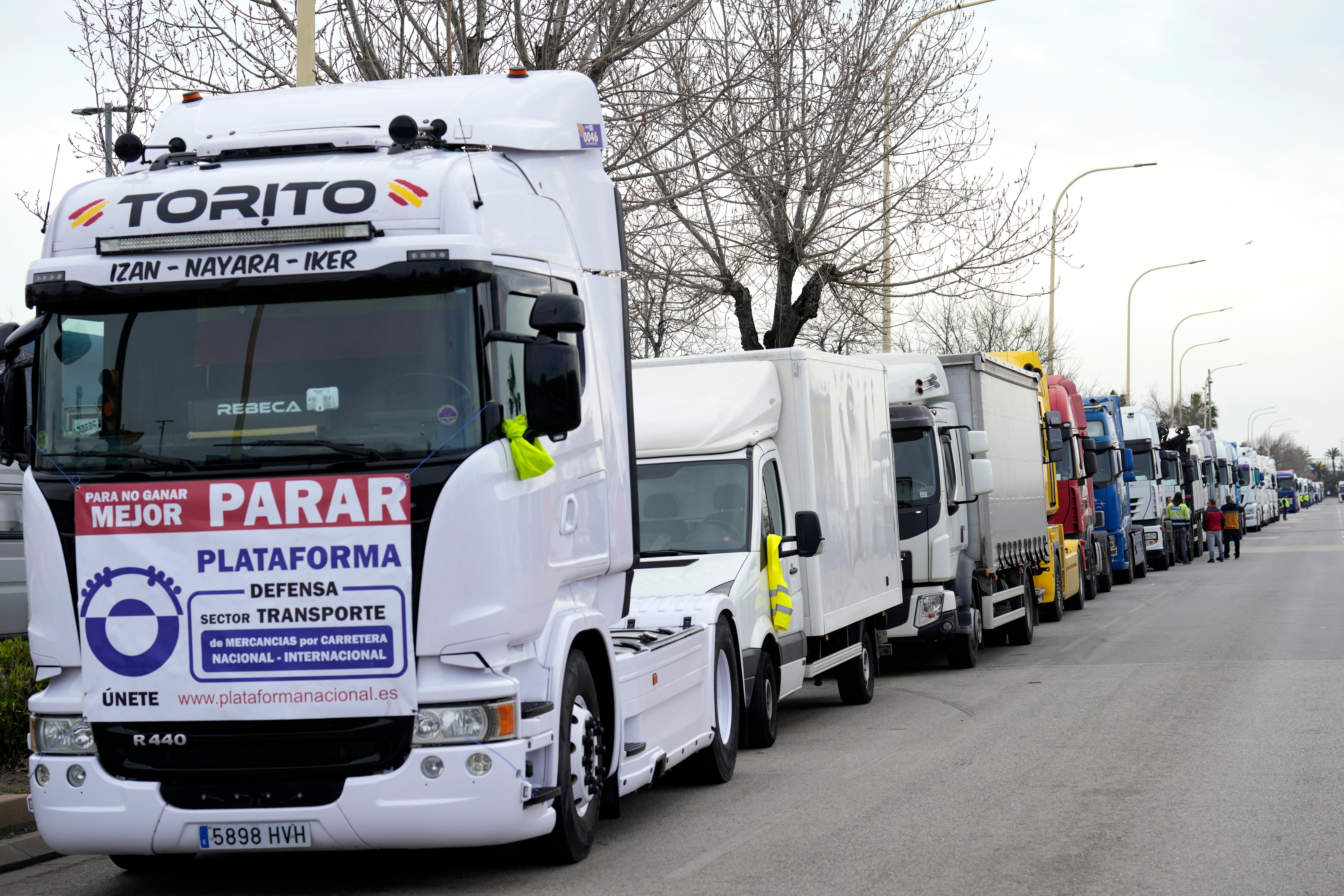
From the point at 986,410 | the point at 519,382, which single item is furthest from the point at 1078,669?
the point at 519,382

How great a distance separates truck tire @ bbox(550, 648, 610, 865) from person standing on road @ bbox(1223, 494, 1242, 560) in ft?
Answer: 125

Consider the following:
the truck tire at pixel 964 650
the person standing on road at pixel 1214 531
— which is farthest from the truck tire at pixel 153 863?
the person standing on road at pixel 1214 531

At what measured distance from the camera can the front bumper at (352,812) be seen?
6.22 meters

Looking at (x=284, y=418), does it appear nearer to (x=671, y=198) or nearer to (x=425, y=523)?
(x=425, y=523)

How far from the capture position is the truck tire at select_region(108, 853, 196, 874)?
7.38 meters

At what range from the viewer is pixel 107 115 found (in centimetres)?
1447

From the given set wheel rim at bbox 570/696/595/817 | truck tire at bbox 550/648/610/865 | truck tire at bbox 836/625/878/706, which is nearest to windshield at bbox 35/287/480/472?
truck tire at bbox 550/648/610/865

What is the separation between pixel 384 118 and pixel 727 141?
867 cm

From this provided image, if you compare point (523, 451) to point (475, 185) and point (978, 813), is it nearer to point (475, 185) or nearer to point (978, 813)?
point (475, 185)

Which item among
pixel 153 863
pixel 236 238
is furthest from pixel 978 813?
pixel 236 238

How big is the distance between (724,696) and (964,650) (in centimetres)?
744

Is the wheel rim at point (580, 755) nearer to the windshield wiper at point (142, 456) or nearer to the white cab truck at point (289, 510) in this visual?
the white cab truck at point (289, 510)

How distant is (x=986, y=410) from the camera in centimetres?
1792

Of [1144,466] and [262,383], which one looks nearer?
[262,383]
